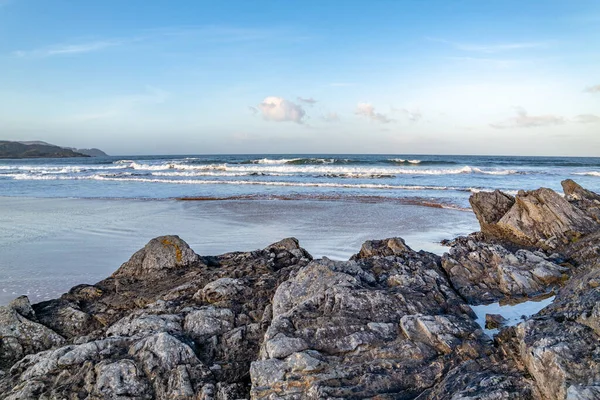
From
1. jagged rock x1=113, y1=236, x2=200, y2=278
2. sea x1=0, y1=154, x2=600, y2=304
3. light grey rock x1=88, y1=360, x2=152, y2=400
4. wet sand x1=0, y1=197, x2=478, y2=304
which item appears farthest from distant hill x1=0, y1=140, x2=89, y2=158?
light grey rock x1=88, y1=360, x2=152, y2=400

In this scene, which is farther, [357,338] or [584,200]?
[584,200]

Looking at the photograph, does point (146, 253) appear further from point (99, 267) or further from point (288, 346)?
point (288, 346)

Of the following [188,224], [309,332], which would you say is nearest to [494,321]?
[309,332]

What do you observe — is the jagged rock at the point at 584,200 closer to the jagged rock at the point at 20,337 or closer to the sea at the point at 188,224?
the sea at the point at 188,224

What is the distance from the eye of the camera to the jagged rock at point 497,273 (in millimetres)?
5145

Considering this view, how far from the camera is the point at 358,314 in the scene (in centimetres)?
404

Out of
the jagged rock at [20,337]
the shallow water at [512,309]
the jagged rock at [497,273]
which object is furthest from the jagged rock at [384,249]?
the jagged rock at [20,337]

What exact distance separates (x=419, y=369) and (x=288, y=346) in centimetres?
104

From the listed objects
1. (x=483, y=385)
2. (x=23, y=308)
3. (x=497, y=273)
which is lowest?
(x=23, y=308)

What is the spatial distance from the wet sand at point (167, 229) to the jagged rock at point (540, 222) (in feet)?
5.96

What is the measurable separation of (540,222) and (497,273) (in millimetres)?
3047

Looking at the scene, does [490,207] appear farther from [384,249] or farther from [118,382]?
[118,382]

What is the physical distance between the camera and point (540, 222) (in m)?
7.90

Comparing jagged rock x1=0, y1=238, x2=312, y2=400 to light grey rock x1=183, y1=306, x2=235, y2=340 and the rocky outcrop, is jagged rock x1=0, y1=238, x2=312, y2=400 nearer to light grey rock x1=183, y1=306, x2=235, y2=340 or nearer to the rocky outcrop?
light grey rock x1=183, y1=306, x2=235, y2=340
